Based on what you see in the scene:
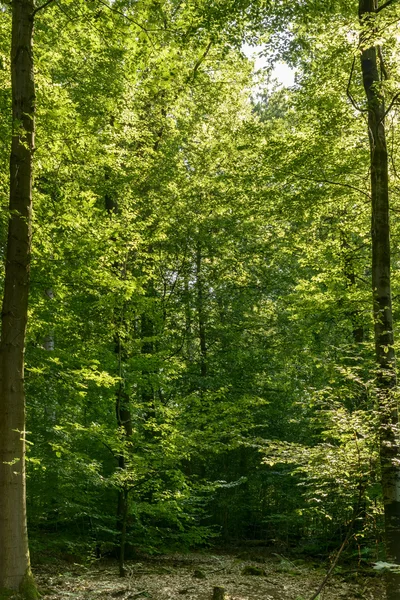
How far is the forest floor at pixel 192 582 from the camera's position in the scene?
766 centimetres

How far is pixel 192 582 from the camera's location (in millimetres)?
9320

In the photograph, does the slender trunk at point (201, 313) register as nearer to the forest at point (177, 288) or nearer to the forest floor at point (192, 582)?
the forest at point (177, 288)

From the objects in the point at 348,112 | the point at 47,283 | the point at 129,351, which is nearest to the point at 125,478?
the point at 129,351

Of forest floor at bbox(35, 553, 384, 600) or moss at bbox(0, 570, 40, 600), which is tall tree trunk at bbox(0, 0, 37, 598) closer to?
moss at bbox(0, 570, 40, 600)

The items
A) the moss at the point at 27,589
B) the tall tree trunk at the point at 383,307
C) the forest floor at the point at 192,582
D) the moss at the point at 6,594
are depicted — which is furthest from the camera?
the forest floor at the point at 192,582

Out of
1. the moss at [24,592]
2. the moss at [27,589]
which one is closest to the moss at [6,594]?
the moss at [24,592]

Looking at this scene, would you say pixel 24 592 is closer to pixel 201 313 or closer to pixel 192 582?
pixel 192 582

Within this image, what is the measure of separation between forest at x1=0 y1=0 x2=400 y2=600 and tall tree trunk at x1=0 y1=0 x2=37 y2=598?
2cm

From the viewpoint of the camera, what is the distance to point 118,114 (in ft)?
36.9

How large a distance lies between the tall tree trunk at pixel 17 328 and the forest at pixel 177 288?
22 mm

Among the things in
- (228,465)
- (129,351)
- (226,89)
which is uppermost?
(226,89)

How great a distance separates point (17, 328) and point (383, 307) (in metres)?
4.52

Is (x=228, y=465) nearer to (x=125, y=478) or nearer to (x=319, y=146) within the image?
(x=125, y=478)

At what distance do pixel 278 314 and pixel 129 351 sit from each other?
7.39m
